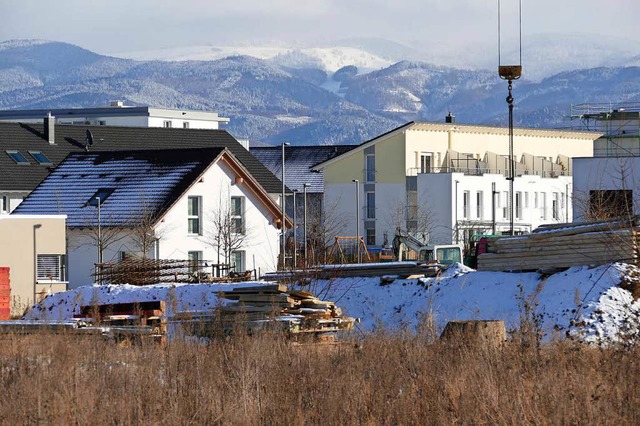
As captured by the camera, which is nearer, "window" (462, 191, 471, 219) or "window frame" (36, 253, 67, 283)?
"window frame" (36, 253, 67, 283)

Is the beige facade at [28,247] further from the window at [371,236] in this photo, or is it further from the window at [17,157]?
the window at [371,236]

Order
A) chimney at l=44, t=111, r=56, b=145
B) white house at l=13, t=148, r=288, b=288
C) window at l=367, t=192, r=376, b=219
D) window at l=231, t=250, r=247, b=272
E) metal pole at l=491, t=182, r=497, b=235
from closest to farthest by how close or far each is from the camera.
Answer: white house at l=13, t=148, r=288, b=288 → window at l=231, t=250, r=247, b=272 → chimney at l=44, t=111, r=56, b=145 → metal pole at l=491, t=182, r=497, b=235 → window at l=367, t=192, r=376, b=219

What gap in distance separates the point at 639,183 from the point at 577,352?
39.5 metres

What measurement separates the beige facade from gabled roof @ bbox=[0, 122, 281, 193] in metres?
26.6

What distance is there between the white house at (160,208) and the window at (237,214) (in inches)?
2.0

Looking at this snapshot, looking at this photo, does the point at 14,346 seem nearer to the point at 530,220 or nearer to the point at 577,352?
the point at 577,352

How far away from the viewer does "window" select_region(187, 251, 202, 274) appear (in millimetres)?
49594

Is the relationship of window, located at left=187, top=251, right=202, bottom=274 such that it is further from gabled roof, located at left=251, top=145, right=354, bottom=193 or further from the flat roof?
the flat roof

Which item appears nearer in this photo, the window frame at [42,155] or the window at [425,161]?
the window frame at [42,155]

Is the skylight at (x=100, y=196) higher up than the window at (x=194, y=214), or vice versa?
the skylight at (x=100, y=196)

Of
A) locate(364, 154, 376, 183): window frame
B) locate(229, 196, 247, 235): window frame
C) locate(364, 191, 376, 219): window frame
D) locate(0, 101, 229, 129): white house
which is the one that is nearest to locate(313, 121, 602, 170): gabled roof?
locate(364, 154, 376, 183): window frame

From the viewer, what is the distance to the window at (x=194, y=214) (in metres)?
56.5

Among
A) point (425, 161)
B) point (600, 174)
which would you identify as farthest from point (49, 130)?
point (600, 174)

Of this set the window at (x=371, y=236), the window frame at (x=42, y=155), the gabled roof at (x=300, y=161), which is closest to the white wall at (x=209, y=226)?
the window frame at (x=42, y=155)
